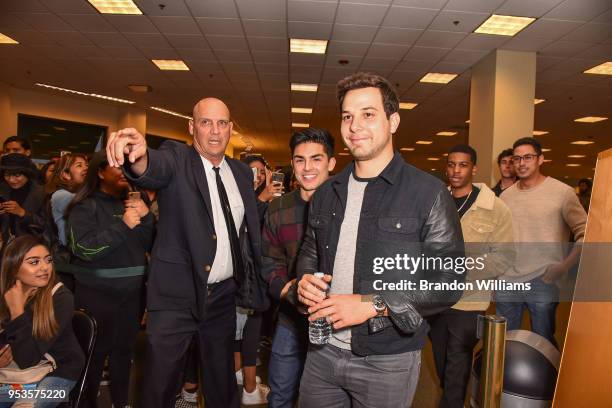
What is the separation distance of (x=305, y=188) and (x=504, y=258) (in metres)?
1.16

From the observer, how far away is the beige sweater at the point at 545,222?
2.87 meters

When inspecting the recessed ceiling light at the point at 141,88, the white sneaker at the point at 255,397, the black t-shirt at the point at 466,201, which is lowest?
the white sneaker at the point at 255,397

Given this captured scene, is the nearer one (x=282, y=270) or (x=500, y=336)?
(x=500, y=336)

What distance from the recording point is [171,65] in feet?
25.7

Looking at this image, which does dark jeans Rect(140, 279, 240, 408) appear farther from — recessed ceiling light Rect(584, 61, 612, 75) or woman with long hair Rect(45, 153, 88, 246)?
recessed ceiling light Rect(584, 61, 612, 75)

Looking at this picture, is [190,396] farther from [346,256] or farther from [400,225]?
[400,225]

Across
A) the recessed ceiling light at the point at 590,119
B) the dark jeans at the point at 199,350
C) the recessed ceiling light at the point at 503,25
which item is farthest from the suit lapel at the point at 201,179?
the recessed ceiling light at the point at 590,119

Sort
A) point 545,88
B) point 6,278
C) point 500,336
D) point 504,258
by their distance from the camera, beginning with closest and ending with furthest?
point 500,336
point 6,278
point 504,258
point 545,88

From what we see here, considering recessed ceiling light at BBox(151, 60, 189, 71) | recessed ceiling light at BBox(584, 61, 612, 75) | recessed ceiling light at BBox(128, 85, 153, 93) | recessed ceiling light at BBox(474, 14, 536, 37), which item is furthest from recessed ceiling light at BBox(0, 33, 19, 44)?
recessed ceiling light at BBox(584, 61, 612, 75)

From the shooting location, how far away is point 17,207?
3637mm

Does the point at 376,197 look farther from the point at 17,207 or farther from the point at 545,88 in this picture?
the point at 545,88

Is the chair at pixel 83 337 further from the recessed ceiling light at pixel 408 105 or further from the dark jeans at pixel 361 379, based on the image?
the recessed ceiling light at pixel 408 105

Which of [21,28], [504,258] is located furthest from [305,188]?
[21,28]

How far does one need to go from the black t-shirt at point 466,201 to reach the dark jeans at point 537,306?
2.38ft
